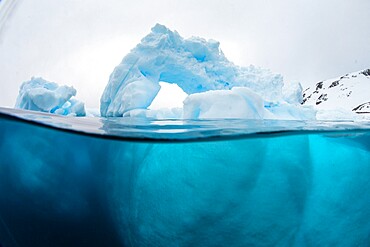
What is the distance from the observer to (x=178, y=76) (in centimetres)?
972

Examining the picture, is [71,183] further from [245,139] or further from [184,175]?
[245,139]

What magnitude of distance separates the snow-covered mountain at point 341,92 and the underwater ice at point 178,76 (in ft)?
111

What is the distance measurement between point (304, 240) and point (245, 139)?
0.74 meters

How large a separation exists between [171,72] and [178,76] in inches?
13.0

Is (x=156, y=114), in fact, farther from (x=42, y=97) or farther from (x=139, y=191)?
(x=139, y=191)

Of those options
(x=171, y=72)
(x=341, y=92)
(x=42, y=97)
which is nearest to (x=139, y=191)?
(x=42, y=97)

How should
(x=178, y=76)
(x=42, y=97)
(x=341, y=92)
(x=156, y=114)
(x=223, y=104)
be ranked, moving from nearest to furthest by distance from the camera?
(x=223, y=104)
(x=42, y=97)
(x=156, y=114)
(x=178, y=76)
(x=341, y=92)

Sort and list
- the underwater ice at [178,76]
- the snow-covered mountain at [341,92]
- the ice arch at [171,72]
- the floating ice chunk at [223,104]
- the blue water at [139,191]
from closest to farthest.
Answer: the blue water at [139,191], the floating ice chunk at [223,104], the underwater ice at [178,76], the ice arch at [171,72], the snow-covered mountain at [341,92]

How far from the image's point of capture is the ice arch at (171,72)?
334 inches

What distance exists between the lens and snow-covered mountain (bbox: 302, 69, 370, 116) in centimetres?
4056

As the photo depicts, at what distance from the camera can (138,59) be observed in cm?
866

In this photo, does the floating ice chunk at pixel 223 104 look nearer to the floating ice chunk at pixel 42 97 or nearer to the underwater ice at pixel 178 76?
the underwater ice at pixel 178 76

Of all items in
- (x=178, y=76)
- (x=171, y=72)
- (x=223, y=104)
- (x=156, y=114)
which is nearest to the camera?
(x=223, y=104)

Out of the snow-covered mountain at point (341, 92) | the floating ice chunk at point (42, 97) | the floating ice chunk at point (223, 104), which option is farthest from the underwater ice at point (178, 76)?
the snow-covered mountain at point (341, 92)
